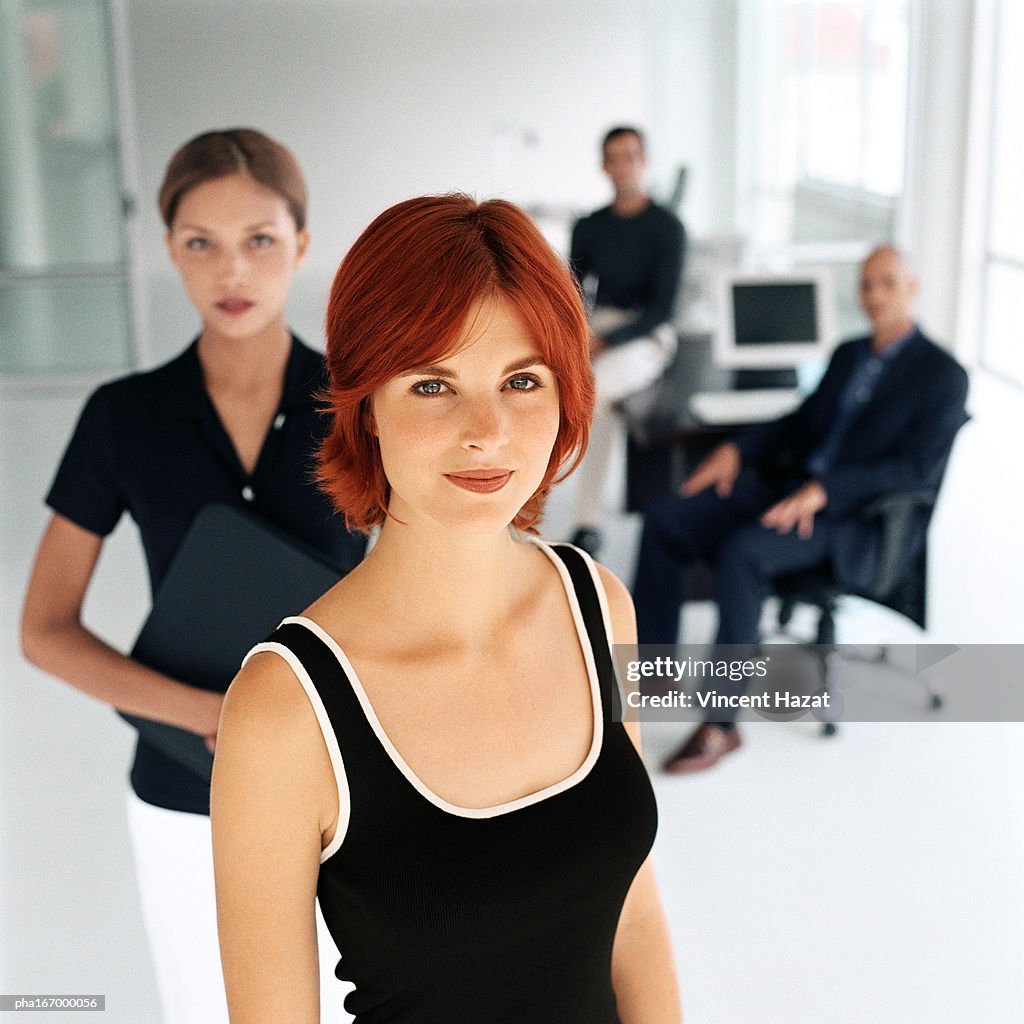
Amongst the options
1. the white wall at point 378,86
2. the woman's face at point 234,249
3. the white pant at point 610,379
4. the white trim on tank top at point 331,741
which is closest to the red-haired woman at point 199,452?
the woman's face at point 234,249

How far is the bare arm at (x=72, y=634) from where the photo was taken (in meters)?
1.55

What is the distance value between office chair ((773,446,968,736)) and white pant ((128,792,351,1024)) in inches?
107

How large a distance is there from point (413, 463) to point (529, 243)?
0.20 m

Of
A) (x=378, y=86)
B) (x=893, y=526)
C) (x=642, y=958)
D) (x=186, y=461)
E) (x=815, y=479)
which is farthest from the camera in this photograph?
(x=378, y=86)

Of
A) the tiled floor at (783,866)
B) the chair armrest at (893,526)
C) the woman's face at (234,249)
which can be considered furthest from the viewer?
the chair armrest at (893,526)

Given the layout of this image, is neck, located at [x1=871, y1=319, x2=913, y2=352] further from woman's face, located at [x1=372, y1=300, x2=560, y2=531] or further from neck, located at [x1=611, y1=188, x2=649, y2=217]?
woman's face, located at [x1=372, y1=300, x2=560, y2=531]

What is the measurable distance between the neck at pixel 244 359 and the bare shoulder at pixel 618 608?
1.84 feet

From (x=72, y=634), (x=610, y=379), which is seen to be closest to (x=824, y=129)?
(x=610, y=379)

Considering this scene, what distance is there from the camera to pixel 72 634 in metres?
1.66

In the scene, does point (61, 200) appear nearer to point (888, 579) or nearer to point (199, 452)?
point (888, 579)

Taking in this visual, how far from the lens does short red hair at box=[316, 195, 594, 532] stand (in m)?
0.99

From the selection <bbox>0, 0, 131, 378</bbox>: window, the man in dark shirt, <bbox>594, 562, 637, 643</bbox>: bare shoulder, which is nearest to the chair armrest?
the man in dark shirt

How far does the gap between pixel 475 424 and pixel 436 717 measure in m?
0.27

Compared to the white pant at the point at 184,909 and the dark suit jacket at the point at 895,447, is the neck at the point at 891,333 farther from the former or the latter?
the white pant at the point at 184,909
